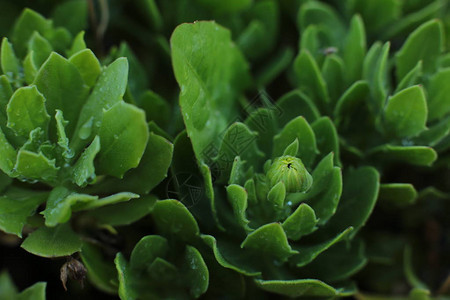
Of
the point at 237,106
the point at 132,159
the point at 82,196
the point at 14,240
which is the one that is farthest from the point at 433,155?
the point at 14,240

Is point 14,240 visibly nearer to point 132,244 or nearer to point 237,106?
point 132,244

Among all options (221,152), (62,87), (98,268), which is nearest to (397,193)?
(221,152)

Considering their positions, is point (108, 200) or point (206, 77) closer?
point (108, 200)

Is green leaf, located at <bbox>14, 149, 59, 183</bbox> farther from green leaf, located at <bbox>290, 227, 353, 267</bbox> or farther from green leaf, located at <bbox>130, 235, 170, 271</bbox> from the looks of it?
green leaf, located at <bbox>290, 227, 353, 267</bbox>

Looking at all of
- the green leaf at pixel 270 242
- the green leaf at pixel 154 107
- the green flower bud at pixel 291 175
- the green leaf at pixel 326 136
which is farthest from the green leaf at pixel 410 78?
the green leaf at pixel 154 107

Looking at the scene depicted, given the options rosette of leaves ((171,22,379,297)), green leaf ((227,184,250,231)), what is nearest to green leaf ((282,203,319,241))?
rosette of leaves ((171,22,379,297))

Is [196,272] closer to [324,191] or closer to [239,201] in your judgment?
[239,201]
